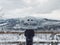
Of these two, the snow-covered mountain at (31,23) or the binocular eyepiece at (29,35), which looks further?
the snow-covered mountain at (31,23)

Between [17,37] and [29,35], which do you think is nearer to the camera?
[29,35]

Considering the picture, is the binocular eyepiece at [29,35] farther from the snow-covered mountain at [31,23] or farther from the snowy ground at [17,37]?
the snowy ground at [17,37]

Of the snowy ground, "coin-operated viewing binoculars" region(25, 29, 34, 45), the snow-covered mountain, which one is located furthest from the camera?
the snowy ground

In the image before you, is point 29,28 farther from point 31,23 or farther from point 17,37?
point 17,37

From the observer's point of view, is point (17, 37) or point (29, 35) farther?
point (17, 37)

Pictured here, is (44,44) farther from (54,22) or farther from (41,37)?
(54,22)

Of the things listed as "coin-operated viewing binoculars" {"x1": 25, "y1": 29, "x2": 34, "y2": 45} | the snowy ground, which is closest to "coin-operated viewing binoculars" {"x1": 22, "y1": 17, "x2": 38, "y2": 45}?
"coin-operated viewing binoculars" {"x1": 25, "y1": 29, "x2": 34, "y2": 45}

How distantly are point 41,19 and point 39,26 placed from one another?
7.1 inches

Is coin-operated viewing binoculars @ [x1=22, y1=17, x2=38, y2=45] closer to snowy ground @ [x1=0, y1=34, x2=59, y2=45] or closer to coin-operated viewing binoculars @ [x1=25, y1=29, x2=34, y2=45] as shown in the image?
coin-operated viewing binoculars @ [x1=25, y1=29, x2=34, y2=45]

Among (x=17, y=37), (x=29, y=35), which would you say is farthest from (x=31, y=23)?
(x=17, y=37)

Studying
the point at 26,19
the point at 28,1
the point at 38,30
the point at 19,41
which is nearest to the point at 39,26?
the point at 38,30

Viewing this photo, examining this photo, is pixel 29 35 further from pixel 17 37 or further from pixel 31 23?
pixel 17 37

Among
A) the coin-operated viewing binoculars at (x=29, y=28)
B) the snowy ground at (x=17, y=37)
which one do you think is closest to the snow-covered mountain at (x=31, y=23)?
the coin-operated viewing binoculars at (x=29, y=28)

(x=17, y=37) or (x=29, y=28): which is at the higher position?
(x=29, y=28)
